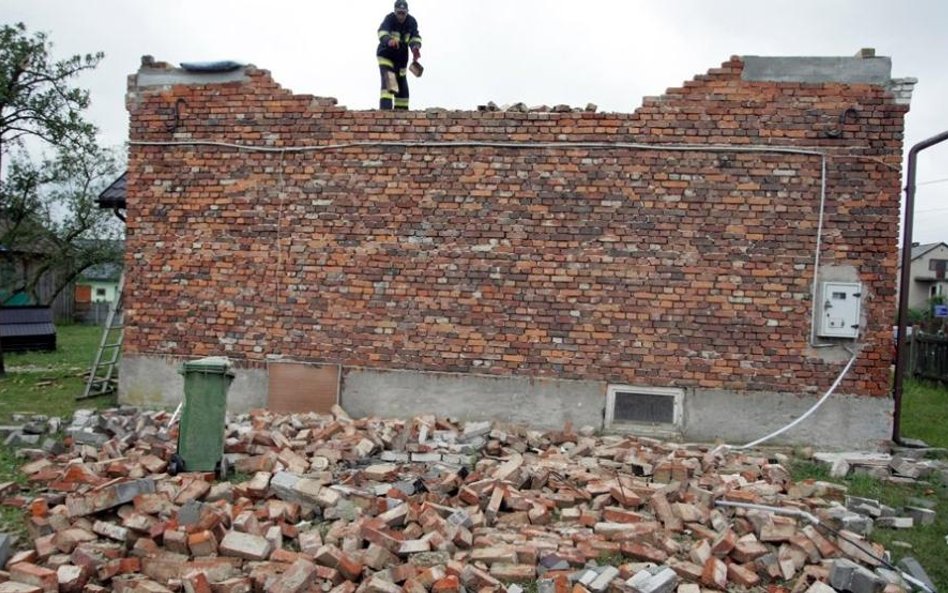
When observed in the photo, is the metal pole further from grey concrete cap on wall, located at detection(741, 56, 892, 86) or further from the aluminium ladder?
the aluminium ladder

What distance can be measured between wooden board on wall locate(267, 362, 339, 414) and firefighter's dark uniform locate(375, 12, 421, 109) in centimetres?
372

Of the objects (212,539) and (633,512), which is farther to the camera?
(633,512)

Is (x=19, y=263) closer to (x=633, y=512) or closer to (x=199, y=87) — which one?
(x=199, y=87)

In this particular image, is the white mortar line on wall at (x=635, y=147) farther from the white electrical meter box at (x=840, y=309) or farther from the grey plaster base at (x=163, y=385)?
the grey plaster base at (x=163, y=385)

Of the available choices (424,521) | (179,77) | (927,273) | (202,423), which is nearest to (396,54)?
(179,77)

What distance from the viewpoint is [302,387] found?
8.91m

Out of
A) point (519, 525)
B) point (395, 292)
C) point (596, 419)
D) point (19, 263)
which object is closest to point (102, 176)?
point (19, 263)

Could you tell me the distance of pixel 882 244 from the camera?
8062 mm

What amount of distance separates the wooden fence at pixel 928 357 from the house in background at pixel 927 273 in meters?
41.3

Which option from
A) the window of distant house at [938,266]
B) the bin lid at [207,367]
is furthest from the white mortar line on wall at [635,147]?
the window of distant house at [938,266]

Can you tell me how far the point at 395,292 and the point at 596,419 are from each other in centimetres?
283

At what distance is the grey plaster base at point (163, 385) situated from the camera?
9062 mm

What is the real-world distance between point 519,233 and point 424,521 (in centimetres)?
419

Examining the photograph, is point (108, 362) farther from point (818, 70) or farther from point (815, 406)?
point (818, 70)
